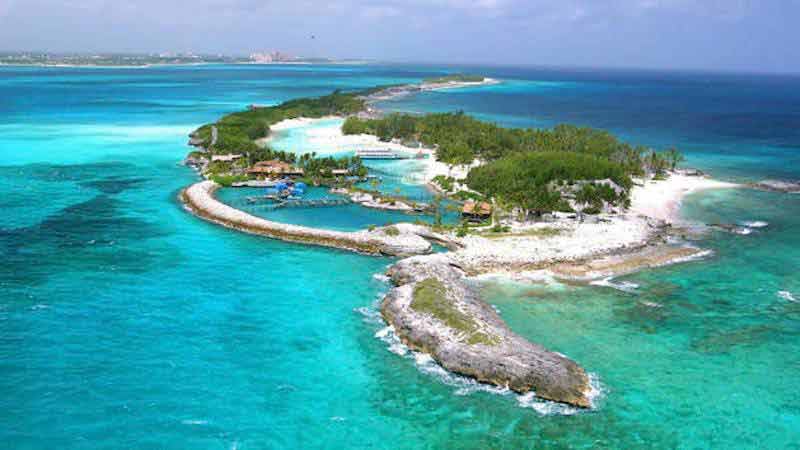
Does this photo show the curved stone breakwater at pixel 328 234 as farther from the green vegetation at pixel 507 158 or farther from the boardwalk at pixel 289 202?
the green vegetation at pixel 507 158

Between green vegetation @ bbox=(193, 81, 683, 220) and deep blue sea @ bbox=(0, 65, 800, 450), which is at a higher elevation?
green vegetation @ bbox=(193, 81, 683, 220)

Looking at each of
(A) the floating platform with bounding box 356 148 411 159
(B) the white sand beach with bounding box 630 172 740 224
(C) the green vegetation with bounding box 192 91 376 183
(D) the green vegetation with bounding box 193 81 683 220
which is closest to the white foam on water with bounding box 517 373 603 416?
(D) the green vegetation with bounding box 193 81 683 220

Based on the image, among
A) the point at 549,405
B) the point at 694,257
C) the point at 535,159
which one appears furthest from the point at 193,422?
the point at 535,159

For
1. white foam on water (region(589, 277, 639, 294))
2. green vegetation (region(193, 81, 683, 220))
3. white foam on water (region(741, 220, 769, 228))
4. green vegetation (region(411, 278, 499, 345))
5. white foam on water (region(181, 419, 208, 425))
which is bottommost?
white foam on water (region(181, 419, 208, 425))

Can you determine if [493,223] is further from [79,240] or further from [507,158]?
[79,240]

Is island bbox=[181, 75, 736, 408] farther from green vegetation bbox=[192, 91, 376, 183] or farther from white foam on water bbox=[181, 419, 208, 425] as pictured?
white foam on water bbox=[181, 419, 208, 425]

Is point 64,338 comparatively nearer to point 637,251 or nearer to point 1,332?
point 1,332
